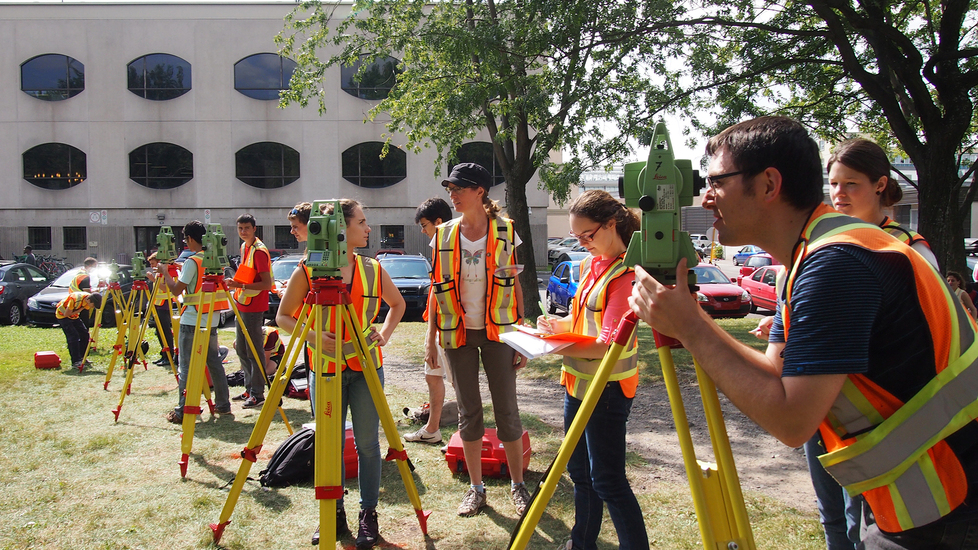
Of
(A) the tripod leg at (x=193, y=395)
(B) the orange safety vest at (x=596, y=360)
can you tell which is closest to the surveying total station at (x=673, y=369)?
(B) the orange safety vest at (x=596, y=360)

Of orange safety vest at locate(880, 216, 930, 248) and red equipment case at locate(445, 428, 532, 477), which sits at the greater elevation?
orange safety vest at locate(880, 216, 930, 248)

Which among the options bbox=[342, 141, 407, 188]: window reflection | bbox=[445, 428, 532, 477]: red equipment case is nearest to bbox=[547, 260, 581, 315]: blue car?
bbox=[445, 428, 532, 477]: red equipment case

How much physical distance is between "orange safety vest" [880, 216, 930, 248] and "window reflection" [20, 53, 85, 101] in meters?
32.7

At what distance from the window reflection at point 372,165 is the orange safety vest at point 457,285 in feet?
82.8

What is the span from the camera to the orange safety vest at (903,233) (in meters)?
2.40

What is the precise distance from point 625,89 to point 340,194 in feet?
61.9

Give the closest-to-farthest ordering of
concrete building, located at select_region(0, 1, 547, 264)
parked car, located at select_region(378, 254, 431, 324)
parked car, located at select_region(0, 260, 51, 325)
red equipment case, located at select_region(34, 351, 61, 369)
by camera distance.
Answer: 1. red equipment case, located at select_region(34, 351, 61, 369)
2. parked car, located at select_region(378, 254, 431, 324)
3. parked car, located at select_region(0, 260, 51, 325)
4. concrete building, located at select_region(0, 1, 547, 264)

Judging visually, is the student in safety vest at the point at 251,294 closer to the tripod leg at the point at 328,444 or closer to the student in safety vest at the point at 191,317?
the student in safety vest at the point at 191,317

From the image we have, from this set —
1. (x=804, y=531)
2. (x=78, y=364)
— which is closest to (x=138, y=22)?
(x=78, y=364)

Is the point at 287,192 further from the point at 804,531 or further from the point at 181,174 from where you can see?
the point at 804,531

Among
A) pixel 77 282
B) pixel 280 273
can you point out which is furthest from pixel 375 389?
pixel 280 273

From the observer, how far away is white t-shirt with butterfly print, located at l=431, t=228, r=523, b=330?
381 cm

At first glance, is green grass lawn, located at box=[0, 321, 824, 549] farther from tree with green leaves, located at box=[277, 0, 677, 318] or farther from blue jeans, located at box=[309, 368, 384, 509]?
tree with green leaves, located at box=[277, 0, 677, 318]

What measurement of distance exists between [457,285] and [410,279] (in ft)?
36.2
